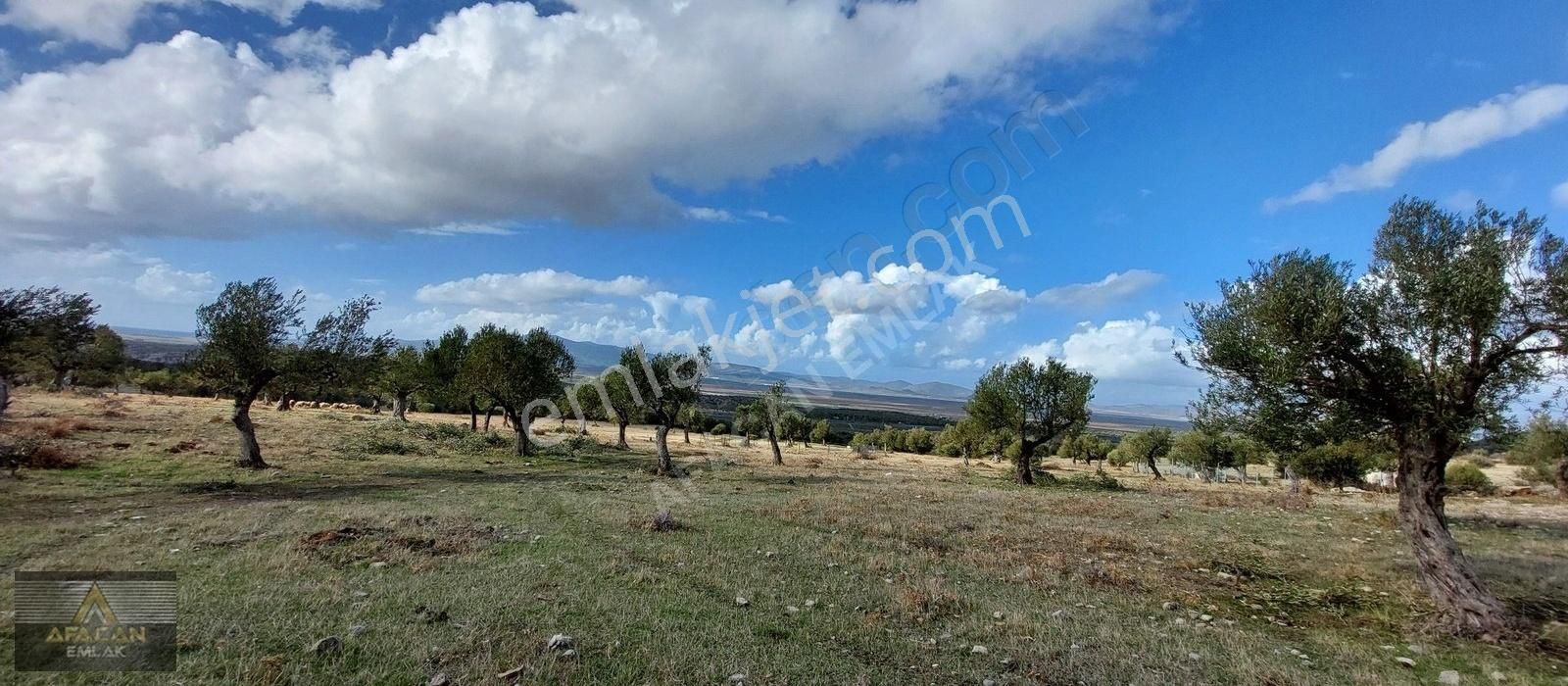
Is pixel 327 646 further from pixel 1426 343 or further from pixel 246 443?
pixel 246 443

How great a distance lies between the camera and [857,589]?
11914mm

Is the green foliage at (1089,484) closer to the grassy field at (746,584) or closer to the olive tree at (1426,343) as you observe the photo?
the grassy field at (746,584)

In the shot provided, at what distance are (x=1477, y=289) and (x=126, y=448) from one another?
156 feet

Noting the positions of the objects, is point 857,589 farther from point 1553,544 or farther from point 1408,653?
point 1553,544

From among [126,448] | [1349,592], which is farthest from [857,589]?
[126,448]

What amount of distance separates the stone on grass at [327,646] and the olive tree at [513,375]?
38.8 metres

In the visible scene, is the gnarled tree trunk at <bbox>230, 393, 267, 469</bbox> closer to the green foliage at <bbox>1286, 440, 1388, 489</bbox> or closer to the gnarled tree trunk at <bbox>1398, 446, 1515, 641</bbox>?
the gnarled tree trunk at <bbox>1398, 446, 1515, 641</bbox>

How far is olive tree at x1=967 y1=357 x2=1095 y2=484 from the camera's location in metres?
45.9

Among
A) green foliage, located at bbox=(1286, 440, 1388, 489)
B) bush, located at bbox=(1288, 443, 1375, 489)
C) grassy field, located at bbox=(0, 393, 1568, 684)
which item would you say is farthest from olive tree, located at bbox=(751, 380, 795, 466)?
bush, located at bbox=(1288, 443, 1375, 489)

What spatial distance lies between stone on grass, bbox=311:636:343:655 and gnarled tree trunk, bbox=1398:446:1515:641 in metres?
17.1

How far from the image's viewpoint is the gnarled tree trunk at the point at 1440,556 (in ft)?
34.5

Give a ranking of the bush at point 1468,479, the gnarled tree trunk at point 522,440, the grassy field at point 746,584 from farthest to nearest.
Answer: the bush at point 1468,479
the gnarled tree trunk at point 522,440
the grassy field at point 746,584

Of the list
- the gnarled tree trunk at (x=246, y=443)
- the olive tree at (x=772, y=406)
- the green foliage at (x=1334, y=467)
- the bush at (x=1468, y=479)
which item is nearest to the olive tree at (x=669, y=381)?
the gnarled tree trunk at (x=246, y=443)

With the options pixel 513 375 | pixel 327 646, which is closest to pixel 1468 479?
pixel 327 646
